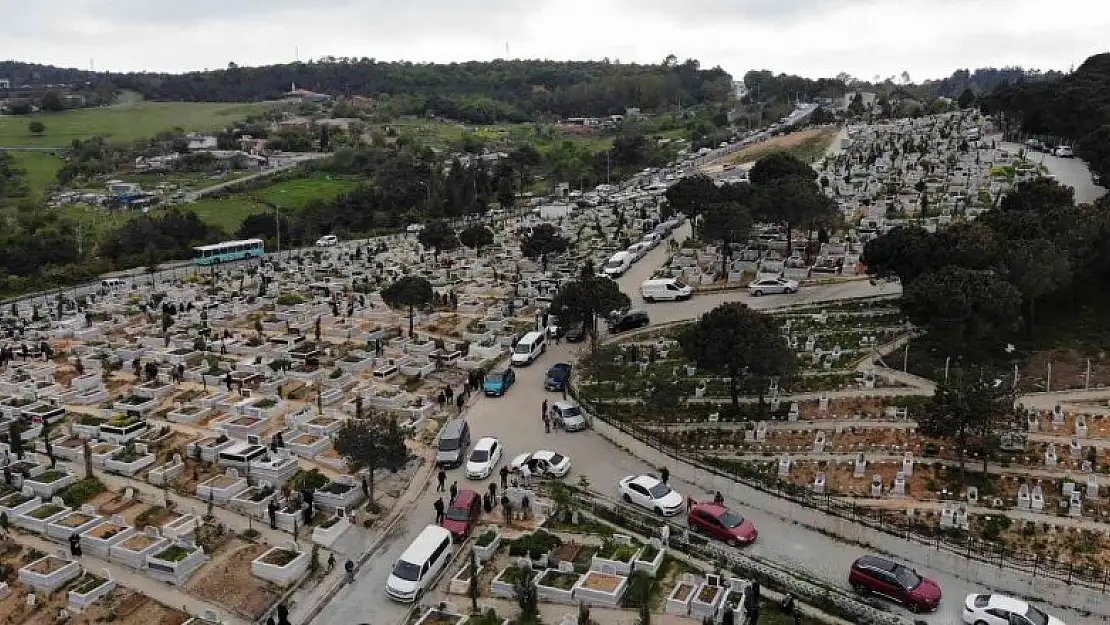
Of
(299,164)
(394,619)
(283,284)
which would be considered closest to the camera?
(394,619)

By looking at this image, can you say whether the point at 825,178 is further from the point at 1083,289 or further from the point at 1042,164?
the point at 1083,289

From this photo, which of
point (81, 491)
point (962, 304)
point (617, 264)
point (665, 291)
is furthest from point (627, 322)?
point (81, 491)

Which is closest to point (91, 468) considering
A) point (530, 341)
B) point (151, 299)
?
point (530, 341)

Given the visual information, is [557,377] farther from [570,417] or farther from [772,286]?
[772,286]

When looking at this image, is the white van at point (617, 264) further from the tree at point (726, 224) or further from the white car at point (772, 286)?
the white car at point (772, 286)

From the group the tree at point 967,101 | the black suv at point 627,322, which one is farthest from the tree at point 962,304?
the tree at point 967,101

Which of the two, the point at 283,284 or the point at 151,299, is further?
the point at 283,284

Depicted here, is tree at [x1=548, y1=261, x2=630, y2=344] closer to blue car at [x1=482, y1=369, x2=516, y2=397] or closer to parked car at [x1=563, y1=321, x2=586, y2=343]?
parked car at [x1=563, y1=321, x2=586, y2=343]
